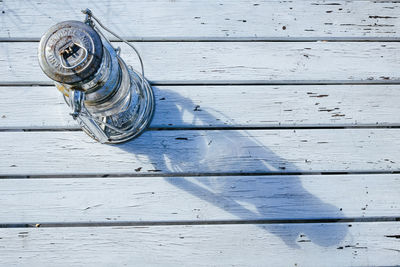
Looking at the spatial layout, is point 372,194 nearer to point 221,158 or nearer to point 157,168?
Result: point 221,158

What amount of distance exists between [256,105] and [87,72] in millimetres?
581

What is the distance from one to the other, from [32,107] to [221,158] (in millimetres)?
639

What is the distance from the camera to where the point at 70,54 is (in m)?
0.72

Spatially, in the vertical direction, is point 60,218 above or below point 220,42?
below

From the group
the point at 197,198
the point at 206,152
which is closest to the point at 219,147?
the point at 206,152

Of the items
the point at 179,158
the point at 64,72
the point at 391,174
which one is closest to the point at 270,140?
the point at 179,158

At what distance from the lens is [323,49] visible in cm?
113

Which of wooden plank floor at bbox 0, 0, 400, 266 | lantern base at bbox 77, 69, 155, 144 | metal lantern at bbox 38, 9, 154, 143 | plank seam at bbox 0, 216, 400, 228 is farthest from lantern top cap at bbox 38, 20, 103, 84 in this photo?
plank seam at bbox 0, 216, 400, 228

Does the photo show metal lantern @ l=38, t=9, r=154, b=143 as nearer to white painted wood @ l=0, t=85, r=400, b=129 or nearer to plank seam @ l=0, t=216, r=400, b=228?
white painted wood @ l=0, t=85, r=400, b=129

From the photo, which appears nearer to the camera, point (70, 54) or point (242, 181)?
point (70, 54)

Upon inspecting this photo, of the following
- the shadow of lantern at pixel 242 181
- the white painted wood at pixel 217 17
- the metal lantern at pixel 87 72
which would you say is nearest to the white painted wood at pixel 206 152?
the shadow of lantern at pixel 242 181

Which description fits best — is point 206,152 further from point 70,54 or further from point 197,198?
point 70,54

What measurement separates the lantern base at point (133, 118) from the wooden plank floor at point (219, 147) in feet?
0.11

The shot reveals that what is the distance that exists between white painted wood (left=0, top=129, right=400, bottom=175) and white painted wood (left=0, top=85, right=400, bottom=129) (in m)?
0.04
